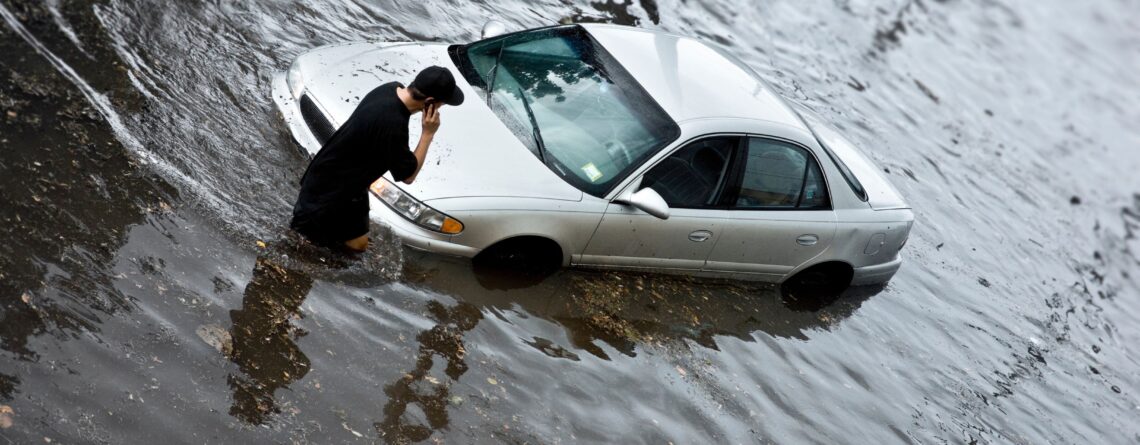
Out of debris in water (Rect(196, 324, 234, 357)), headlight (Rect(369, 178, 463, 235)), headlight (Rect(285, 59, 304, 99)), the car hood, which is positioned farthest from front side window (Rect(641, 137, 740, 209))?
debris in water (Rect(196, 324, 234, 357))

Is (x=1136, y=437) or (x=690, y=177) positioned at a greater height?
(x=690, y=177)

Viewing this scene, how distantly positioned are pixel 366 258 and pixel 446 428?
58.6 inches

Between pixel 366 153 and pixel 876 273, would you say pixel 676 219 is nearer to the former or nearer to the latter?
pixel 876 273

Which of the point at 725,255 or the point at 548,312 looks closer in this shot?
the point at 548,312

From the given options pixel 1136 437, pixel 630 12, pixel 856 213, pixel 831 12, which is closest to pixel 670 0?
pixel 630 12

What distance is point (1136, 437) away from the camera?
8922mm

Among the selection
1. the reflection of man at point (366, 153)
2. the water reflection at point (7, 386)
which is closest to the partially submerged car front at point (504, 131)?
the reflection of man at point (366, 153)

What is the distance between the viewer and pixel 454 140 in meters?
6.91

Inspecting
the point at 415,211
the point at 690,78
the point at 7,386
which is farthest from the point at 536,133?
the point at 7,386

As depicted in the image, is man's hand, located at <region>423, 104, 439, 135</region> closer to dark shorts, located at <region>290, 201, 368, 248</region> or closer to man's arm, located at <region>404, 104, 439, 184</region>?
man's arm, located at <region>404, 104, 439, 184</region>

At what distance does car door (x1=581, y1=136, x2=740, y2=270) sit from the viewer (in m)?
7.21

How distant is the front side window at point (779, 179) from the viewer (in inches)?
303

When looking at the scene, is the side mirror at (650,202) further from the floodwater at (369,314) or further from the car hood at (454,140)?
the floodwater at (369,314)

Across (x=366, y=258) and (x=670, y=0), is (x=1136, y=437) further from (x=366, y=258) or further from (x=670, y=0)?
(x=670, y=0)
